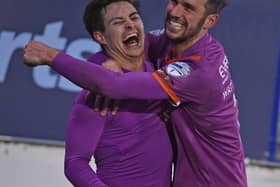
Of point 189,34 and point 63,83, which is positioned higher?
point 189,34

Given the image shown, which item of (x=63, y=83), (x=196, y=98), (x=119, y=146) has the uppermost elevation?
(x=196, y=98)

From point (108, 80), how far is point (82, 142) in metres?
0.27

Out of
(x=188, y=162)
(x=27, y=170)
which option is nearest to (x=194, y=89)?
(x=188, y=162)

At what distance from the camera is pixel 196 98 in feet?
12.5

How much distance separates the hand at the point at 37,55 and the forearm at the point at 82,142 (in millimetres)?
267

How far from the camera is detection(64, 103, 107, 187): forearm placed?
3645 millimetres

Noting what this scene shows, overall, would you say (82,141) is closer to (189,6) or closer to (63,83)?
(189,6)

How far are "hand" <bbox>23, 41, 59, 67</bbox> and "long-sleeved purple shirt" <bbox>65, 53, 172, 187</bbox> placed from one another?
10.5 inches

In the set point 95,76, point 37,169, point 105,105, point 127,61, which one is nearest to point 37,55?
point 95,76

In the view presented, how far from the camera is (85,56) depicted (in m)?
7.49

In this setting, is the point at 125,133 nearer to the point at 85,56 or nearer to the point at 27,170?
the point at 27,170

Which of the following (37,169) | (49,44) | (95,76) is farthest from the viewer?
(49,44)

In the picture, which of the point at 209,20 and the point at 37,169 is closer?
the point at 209,20

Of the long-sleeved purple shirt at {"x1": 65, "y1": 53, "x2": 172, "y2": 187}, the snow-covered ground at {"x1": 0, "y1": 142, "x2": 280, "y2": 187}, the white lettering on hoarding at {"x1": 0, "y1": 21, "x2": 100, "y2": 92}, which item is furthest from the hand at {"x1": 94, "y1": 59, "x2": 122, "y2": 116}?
the white lettering on hoarding at {"x1": 0, "y1": 21, "x2": 100, "y2": 92}
